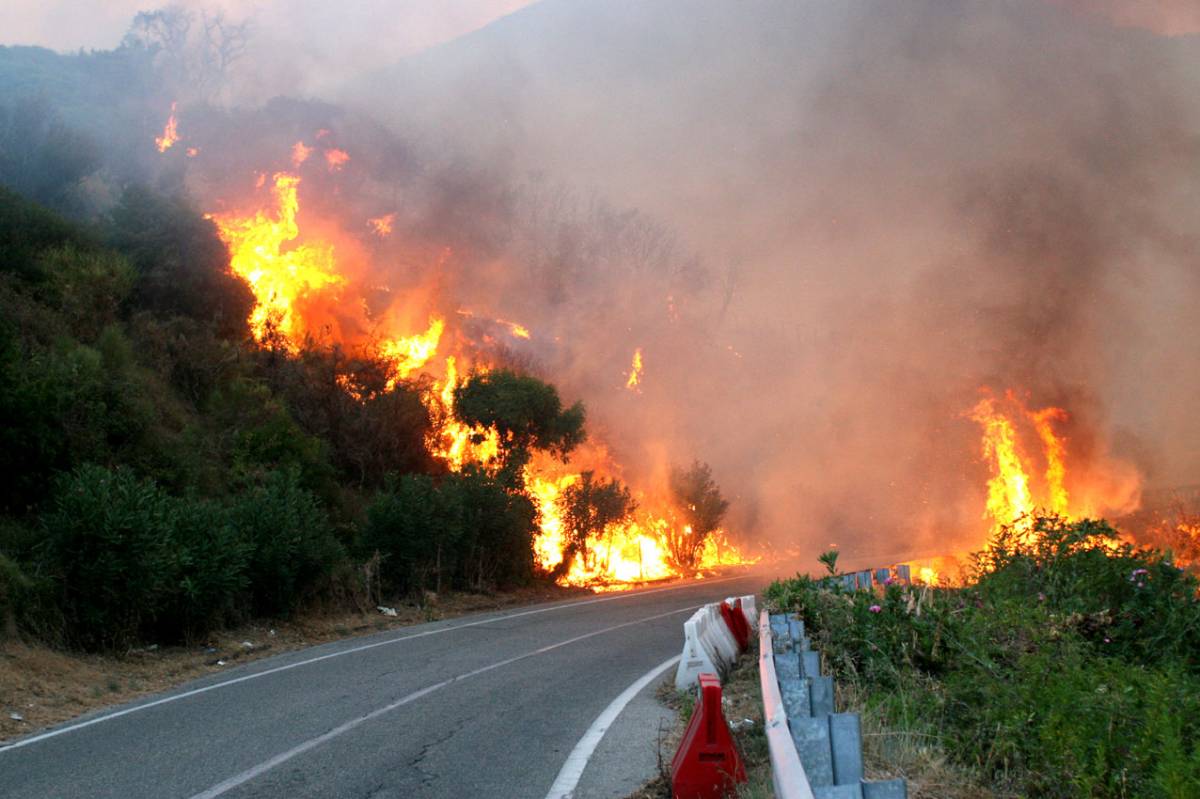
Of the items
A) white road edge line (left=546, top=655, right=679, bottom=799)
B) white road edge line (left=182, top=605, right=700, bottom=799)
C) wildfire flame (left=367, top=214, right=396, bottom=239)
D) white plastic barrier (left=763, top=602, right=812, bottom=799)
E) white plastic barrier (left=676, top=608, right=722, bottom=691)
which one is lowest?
white road edge line (left=546, top=655, right=679, bottom=799)

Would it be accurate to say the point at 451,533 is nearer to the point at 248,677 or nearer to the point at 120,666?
the point at 120,666

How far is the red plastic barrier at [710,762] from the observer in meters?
6.51

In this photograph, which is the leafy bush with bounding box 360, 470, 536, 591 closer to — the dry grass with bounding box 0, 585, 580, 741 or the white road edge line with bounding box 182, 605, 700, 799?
the dry grass with bounding box 0, 585, 580, 741

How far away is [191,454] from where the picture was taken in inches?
1006

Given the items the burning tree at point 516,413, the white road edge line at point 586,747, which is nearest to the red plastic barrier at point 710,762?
the white road edge line at point 586,747

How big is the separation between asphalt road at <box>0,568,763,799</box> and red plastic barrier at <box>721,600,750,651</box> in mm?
1140

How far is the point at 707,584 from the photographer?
34.8 m

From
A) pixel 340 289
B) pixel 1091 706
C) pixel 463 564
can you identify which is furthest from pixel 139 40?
pixel 1091 706

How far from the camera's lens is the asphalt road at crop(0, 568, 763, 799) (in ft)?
23.7

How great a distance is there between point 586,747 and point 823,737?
430 cm

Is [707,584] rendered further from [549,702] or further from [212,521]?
[549,702]

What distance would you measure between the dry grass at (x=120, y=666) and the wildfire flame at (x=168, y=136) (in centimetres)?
3905

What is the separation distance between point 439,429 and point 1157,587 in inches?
1241

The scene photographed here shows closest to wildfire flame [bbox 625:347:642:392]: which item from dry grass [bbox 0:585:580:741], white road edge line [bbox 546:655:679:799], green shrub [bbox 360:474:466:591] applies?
green shrub [bbox 360:474:466:591]
